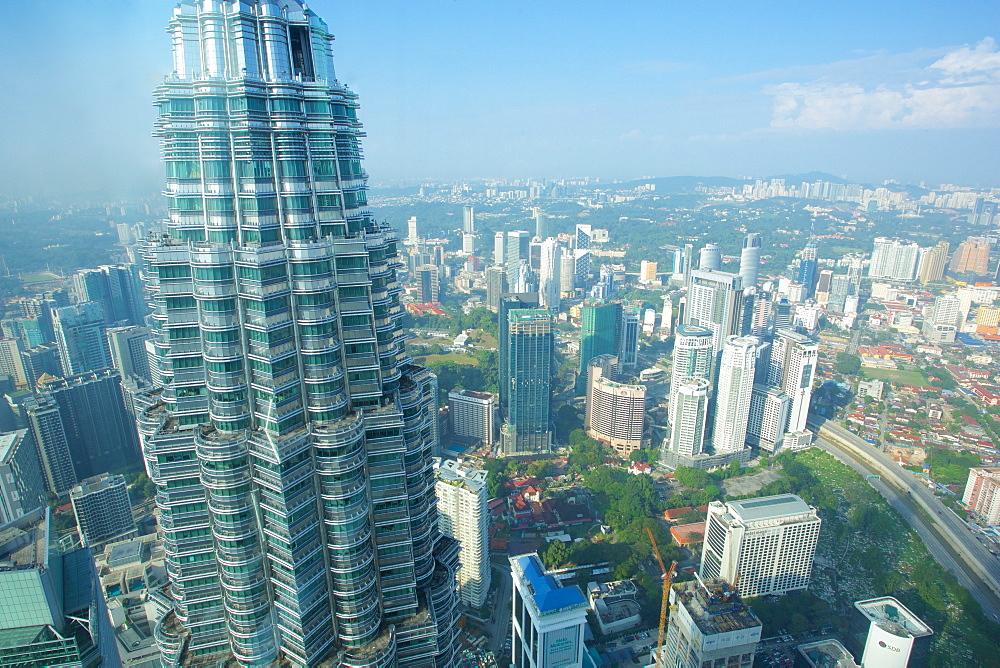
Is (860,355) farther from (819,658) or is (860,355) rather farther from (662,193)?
(662,193)

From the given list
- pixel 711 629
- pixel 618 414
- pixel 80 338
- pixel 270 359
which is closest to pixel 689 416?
pixel 618 414

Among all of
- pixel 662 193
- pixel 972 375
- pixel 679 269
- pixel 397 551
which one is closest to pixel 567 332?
pixel 679 269

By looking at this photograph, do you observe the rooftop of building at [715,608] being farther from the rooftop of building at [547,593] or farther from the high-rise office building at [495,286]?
the high-rise office building at [495,286]

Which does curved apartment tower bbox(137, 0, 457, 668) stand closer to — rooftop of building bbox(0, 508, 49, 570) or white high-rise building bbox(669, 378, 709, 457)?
rooftop of building bbox(0, 508, 49, 570)

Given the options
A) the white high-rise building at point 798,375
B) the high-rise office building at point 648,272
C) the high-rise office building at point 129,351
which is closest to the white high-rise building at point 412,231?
the high-rise office building at point 648,272

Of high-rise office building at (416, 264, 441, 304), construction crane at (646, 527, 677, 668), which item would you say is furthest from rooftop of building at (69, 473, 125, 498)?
high-rise office building at (416, 264, 441, 304)
